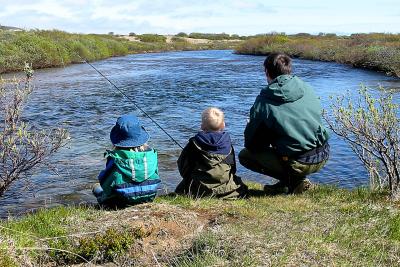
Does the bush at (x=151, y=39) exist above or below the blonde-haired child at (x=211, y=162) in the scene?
above

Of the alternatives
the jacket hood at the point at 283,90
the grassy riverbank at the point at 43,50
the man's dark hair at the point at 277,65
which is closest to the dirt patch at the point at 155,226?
the jacket hood at the point at 283,90

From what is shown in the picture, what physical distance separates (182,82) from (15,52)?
1082cm

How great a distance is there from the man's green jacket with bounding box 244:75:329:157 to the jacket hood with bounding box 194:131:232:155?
0.35 meters

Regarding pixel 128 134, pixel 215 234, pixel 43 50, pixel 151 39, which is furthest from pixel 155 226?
pixel 151 39

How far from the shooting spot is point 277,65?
19.9ft

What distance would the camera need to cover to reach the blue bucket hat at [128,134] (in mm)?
5789

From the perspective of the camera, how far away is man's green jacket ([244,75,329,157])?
5.88 m

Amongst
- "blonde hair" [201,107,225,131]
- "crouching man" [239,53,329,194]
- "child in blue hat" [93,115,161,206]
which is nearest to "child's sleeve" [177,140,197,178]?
"blonde hair" [201,107,225,131]

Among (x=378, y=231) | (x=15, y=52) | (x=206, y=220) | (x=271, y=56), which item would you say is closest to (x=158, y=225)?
(x=206, y=220)

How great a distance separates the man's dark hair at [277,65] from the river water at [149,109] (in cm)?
303

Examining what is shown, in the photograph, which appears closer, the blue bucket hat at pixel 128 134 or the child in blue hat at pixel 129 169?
the child in blue hat at pixel 129 169

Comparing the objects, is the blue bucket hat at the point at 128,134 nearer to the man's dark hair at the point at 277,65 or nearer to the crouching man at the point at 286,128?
the crouching man at the point at 286,128

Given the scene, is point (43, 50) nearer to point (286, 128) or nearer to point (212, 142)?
point (212, 142)

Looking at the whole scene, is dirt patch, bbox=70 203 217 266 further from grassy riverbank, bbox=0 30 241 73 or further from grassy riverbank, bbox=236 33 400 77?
grassy riverbank, bbox=0 30 241 73
